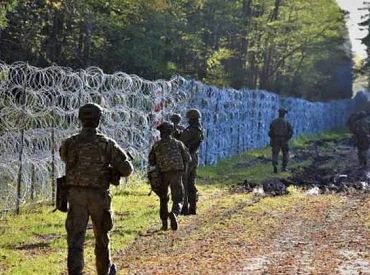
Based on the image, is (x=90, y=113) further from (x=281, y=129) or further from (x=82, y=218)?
(x=281, y=129)

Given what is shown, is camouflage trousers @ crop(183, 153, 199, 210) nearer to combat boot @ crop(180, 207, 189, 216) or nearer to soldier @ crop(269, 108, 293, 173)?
combat boot @ crop(180, 207, 189, 216)

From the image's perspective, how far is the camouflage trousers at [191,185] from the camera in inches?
514

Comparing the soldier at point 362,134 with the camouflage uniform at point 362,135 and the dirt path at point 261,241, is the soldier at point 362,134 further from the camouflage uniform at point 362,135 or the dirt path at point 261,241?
the dirt path at point 261,241

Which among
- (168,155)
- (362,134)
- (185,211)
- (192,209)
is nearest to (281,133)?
(362,134)

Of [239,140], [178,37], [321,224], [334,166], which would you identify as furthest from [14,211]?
[178,37]

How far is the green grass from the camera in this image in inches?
357

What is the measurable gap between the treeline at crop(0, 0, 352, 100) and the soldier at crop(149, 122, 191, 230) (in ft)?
14.8

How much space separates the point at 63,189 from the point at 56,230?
3965 millimetres

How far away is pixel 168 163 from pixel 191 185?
1992 mm

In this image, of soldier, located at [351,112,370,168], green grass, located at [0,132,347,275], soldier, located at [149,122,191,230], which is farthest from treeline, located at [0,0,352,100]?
soldier, located at [351,112,370,168]

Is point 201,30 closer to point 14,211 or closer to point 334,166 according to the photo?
point 334,166

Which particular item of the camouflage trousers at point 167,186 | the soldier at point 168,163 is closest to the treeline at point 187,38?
the soldier at point 168,163

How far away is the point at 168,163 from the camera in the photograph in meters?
11.5

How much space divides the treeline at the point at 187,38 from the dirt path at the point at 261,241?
5804 millimetres
